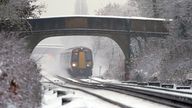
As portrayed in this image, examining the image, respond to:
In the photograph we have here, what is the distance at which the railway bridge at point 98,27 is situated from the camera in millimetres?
46938

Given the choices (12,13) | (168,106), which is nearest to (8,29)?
(12,13)

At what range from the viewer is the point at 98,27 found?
48.0 metres

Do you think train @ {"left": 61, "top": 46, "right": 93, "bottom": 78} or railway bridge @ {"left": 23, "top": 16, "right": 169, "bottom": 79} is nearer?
railway bridge @ {"left": 23, "top": 16, "right": 169, "bottom": 79}

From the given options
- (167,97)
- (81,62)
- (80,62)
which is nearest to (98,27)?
(80,62)

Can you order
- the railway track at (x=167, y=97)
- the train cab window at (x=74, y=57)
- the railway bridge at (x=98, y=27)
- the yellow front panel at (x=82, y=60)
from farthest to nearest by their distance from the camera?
the yellow front panel at (x=82, y=60) → the train cab window at (x=74, y=57) → the railway bridge at (x=98, y=27) → the railway track at (x=167, y=97)

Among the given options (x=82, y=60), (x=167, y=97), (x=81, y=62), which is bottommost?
(x=167, y=97)

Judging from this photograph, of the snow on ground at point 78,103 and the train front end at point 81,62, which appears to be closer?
the snow on ground at point 78,103

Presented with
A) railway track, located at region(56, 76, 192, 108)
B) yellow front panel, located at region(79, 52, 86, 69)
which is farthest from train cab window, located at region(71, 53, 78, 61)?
railway track, located at region(56, 76, 192, 108)

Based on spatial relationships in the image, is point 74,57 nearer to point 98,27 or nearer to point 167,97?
point 98,27

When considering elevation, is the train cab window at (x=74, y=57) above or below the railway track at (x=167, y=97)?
above

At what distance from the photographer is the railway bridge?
4694cm

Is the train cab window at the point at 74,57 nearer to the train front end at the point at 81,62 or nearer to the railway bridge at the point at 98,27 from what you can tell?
the train front end at the point at 81,62

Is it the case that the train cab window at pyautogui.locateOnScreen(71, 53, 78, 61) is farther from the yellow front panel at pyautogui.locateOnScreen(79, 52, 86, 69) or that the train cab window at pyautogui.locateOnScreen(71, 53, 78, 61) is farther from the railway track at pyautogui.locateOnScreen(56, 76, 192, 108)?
the railway track at pyautogui.locateOnScreen(56, 76, 192, 108)

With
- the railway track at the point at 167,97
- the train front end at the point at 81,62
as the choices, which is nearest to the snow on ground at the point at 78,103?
the railway track at the point at 167,97
